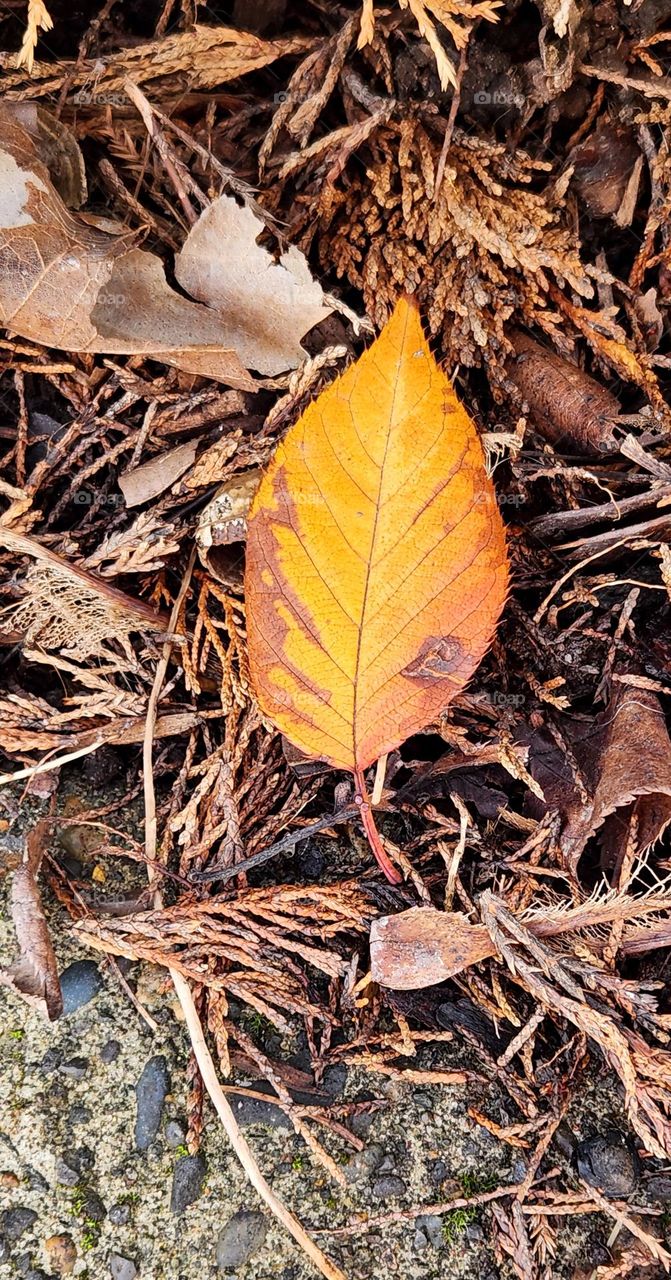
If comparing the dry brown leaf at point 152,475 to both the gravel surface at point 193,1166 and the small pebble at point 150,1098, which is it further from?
the small pebble at point 150,1098

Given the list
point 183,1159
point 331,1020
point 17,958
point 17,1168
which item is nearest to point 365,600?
point 331,1020

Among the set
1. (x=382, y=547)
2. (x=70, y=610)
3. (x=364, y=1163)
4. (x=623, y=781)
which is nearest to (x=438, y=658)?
(x=382, y=547)

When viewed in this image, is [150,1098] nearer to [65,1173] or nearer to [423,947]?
[65,1173]

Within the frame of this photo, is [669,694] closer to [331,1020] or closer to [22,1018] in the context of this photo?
[331,1020]

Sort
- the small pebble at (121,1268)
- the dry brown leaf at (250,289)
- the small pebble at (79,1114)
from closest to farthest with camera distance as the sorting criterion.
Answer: the small pebble at (121,1268), the small pebble at (79,1114), the dry brown leaf at (250,289)

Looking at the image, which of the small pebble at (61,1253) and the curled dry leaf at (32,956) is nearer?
the small pebble at (61,1253)

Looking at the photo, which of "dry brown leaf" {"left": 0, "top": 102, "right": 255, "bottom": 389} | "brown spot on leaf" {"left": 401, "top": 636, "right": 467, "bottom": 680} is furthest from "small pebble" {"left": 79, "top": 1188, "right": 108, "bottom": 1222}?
"dry brown leaf" {"left": 0, "top": 102, "right": 255, "bottom": 389}

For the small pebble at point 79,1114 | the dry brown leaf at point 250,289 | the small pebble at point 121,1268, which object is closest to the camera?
the small pebble at point 121,1268

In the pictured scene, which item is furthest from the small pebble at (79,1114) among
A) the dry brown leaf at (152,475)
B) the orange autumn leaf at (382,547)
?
the dry brown leaf at (152,475)
